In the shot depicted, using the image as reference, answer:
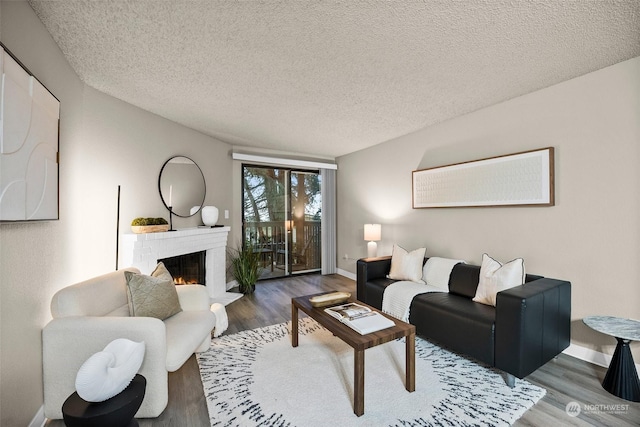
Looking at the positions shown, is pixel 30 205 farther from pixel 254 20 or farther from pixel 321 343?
pixel 321 343

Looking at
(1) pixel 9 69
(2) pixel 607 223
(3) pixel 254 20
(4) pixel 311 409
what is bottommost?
(4) pixel 311 409

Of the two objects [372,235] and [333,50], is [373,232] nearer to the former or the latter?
[372,235]

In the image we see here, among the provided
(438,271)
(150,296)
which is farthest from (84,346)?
(438,271)

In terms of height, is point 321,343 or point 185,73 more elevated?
point 185,73

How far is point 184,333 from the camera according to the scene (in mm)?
1913

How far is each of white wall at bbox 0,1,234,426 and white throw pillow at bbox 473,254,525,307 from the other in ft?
10.5

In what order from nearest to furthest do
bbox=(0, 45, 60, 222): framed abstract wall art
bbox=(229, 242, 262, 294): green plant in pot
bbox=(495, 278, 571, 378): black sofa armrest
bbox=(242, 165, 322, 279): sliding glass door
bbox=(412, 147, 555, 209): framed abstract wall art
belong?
bbox=(0, 45, 60, 222): framed abstract wall art → bbox=(495, 278, 571, 378): black sofa armrest → bbox=(412, 147, 555, 209): framed abstract wall art → bbox=(229, 242, 262, 294): green plant in pot → bbox=(242, 165, 322, 279): sliding glass door

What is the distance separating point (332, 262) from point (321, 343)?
9.81 feet

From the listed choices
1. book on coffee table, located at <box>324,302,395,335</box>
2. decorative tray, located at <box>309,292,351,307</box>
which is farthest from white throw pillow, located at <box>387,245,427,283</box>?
book on coffee table, located at <box>324,302,395,335</box>

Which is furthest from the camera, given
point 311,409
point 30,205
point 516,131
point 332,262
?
point 332,262

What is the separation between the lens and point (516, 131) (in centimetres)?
277

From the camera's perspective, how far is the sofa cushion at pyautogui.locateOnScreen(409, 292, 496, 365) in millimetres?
2084

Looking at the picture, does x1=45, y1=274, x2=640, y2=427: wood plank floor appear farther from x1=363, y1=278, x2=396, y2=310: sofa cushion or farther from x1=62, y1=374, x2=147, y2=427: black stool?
x1=363, y1=278, x2=396, y2=310: sofa cushion

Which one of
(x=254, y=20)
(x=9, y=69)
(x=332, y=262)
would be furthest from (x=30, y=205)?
(x=332, y=262)
